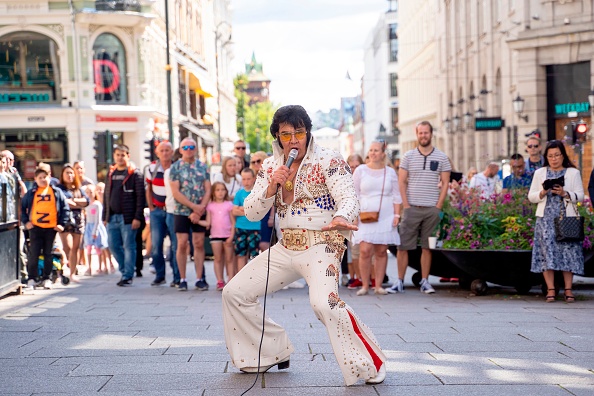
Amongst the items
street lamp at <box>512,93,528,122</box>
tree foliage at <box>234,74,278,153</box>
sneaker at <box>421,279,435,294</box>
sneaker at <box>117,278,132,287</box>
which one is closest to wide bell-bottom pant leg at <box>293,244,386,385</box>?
sneaker at <box>421,279,435,294</box>

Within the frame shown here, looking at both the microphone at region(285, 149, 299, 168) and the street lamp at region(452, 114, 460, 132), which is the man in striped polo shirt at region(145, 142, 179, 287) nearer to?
the microphone at region(285, 149, 299, 168)

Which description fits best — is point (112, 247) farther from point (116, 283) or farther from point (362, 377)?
point (362, 377)

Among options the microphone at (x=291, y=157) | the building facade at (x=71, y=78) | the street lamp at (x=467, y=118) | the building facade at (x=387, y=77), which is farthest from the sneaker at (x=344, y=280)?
the building facade at (x=387, y=77)

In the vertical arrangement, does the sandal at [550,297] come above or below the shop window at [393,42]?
below

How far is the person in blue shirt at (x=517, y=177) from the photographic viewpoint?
13748 millimetres

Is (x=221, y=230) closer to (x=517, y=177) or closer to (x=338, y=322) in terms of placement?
(x=517, y=177)

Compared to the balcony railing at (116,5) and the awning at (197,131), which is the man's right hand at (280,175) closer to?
the balcony railing at (116,5)

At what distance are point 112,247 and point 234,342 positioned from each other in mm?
8143

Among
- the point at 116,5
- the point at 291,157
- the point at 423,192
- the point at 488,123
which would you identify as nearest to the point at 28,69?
the point at 116,5

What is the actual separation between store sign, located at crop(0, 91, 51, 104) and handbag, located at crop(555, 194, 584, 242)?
31.0 metres

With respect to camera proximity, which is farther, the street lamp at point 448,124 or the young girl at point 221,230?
the street lamp at point 448,124

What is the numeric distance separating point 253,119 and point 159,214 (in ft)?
320

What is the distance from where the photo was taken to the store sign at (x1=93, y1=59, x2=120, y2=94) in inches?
1576

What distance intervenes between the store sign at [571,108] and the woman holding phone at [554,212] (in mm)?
19247
